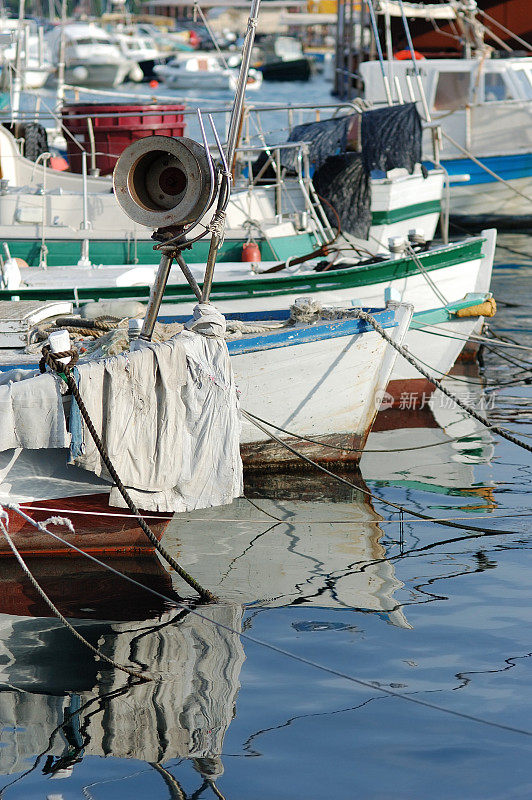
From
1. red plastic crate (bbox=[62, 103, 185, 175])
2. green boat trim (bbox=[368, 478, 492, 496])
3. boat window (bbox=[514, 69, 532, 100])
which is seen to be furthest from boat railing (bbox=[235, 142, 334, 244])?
boat window (bbox=[514, 69, 532, 100])

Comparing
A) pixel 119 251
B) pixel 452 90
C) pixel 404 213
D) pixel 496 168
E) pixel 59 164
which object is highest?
pixel 452 90

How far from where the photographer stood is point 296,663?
5848mm

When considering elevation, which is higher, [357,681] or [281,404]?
[281,404]

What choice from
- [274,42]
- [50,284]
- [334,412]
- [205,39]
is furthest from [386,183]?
[205,39]

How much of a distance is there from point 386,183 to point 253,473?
720cm

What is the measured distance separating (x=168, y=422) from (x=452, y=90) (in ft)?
58.1

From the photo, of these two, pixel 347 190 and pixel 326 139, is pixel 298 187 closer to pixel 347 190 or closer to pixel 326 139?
pixel 347 190

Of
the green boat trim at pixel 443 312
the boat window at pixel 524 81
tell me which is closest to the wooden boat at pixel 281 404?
the green boat trim at pixel 443 312

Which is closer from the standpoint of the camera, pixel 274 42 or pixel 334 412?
pixel 334 412

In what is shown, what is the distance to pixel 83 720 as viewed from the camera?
5.21m

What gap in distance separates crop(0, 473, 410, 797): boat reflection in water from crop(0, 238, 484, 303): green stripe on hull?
9.28 feet

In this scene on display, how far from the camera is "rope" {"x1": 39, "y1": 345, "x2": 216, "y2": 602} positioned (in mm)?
6004

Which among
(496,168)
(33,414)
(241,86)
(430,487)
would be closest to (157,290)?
(33,414)

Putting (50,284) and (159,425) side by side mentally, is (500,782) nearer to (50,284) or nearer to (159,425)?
(159,425)
